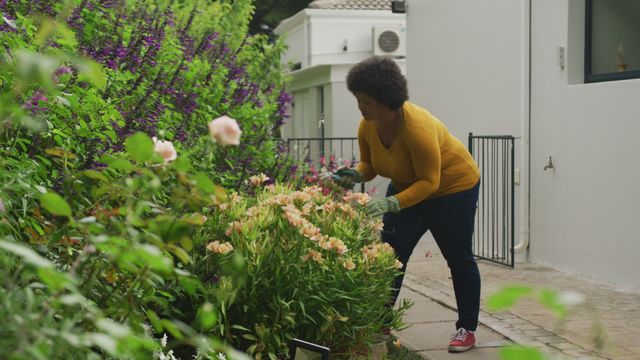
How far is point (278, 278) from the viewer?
4.22 m

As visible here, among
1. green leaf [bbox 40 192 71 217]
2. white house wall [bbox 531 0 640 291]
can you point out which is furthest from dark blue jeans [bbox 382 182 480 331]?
green leaf [bbox 40 192 71 217]

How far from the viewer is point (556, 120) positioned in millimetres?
9102

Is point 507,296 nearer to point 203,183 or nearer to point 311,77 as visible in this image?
point 203,183

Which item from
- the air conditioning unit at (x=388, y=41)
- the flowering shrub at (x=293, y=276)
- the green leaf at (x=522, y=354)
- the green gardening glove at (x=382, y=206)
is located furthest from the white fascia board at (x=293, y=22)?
the green leaf at (x=522, y=354)

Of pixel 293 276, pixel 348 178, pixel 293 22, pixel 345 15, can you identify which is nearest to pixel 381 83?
pixel 348 178

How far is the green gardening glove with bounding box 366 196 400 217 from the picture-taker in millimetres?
5008

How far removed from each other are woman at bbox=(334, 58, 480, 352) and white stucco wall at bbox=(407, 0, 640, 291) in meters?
2.91

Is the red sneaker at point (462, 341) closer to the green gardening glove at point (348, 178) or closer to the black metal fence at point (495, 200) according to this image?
the green gardening glove at point (348, 178)

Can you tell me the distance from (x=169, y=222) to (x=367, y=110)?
3.12 meters

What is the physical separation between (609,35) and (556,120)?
0.95 m

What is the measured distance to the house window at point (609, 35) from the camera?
8.78 metres

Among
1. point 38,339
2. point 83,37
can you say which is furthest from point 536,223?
point 38,339

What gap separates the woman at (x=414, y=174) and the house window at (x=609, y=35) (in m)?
3.84

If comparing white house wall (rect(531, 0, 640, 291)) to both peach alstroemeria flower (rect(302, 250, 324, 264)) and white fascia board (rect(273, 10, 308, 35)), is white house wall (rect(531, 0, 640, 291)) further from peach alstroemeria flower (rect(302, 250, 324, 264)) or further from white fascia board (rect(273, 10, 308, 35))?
white fascia board (rect(273, 10, 308, 35))
